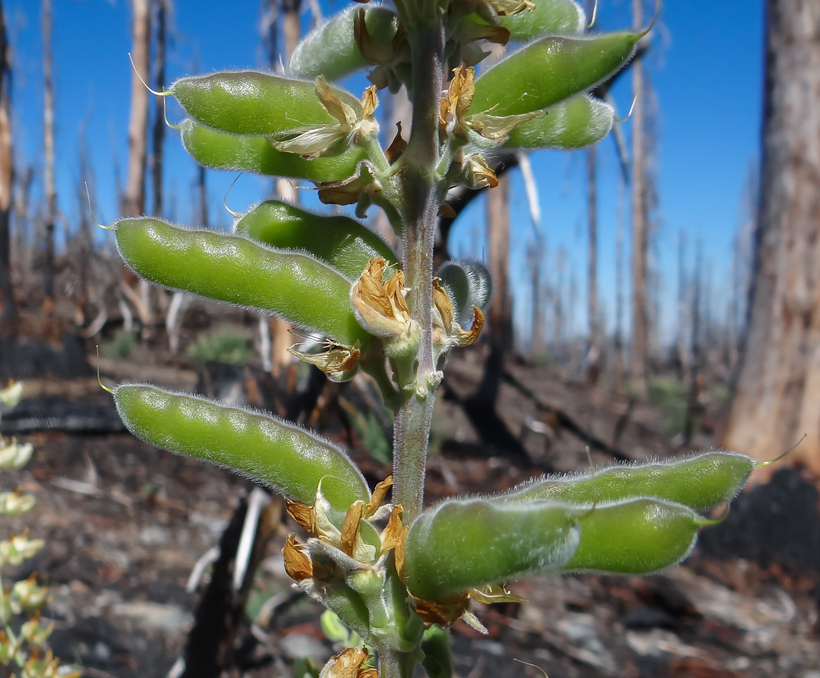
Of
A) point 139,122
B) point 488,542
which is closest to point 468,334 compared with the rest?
point 488,542

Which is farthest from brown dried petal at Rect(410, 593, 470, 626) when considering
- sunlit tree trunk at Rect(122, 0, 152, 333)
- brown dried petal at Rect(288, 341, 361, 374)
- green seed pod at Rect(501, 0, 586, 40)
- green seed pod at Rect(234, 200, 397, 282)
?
sunlit tree trunk at Rect(122, 0, 152, 333)

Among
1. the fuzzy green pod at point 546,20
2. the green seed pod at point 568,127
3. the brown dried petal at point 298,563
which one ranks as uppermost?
the fuzzy green pod at point 546,20

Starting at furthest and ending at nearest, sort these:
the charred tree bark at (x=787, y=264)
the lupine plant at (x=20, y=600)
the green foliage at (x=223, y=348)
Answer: the green foliage at (x=223, y=348) → the charred tree bark at (x=787, y=264) → the lupine plant at (x=20, y=600)

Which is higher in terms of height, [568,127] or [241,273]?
[568,127]

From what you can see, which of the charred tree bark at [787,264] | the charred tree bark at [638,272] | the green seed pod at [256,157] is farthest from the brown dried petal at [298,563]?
the charred tree bark at [638,272]

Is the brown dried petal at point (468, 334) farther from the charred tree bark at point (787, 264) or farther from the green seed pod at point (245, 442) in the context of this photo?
the charred tree bark at point (787, 264)

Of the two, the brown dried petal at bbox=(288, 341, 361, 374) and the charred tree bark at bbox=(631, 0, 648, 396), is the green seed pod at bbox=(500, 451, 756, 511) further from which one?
the charred tree bark at bbox=(631, 0, 648, 396)

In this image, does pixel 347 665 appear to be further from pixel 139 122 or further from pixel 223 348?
pixel 139 122
